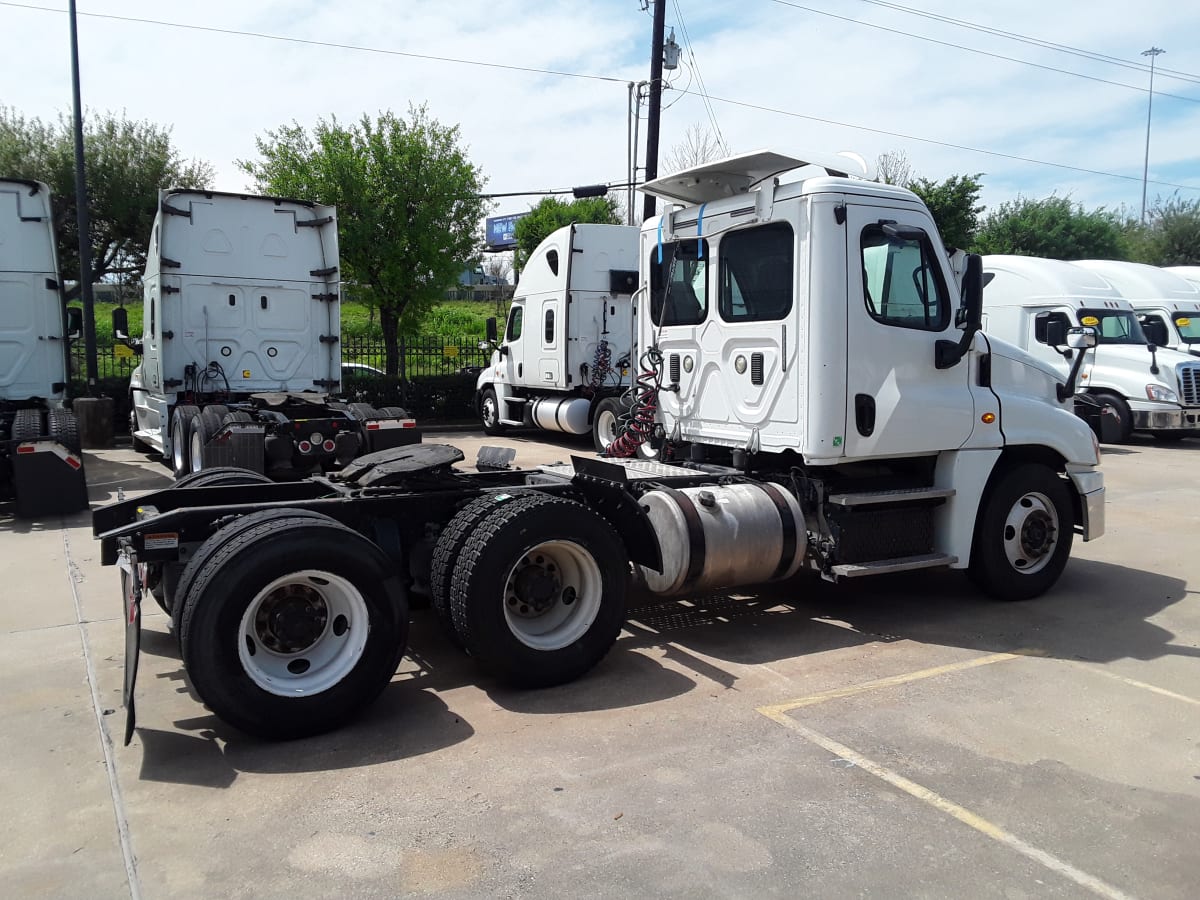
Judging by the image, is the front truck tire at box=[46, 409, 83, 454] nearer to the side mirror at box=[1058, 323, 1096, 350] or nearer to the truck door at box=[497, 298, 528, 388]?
the truck door at box=[497, 298, 528, 388]

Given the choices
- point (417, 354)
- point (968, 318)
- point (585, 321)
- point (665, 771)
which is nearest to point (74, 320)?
point (585, 321)

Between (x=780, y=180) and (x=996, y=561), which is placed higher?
(x=780, y=180)

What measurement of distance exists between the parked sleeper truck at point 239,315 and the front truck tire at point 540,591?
6106mm

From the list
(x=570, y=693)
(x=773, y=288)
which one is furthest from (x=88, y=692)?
(x=773, y=288)

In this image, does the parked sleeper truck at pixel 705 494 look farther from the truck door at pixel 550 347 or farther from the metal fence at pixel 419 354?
the metal fence at pixel 419 354

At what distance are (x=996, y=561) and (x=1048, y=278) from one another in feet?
43.2

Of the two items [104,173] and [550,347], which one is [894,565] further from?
[104,173]

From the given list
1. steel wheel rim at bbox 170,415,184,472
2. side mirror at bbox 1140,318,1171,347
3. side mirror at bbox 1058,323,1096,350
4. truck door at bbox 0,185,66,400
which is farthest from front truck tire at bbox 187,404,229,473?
side mirror at bbox 1140,318,1171,347

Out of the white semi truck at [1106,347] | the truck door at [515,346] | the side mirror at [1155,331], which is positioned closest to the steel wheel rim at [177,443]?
the truck door at [515,346]

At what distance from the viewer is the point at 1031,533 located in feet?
22.9

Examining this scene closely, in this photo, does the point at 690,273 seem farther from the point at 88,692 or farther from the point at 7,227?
the point at 7,227

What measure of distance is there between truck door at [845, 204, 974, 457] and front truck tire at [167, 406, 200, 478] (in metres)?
7.94

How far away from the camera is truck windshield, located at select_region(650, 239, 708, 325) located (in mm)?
7137

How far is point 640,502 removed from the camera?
611 cm
